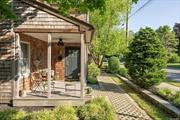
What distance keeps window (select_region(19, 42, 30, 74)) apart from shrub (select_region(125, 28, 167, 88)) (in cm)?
671

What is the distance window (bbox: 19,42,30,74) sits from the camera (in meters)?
14.3

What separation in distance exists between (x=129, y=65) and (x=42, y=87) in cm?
650

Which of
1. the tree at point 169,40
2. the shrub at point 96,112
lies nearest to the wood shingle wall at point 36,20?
the shrub at point 96,112

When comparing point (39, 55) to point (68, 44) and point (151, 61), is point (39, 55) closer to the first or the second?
point (68, 44)

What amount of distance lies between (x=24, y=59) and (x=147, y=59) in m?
7.32

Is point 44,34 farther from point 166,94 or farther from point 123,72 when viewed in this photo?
point 123,72

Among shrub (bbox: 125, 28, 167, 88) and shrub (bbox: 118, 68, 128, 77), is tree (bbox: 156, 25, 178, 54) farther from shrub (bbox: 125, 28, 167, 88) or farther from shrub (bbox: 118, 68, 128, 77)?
shrub (bbox: 125, 28, 167, 88)

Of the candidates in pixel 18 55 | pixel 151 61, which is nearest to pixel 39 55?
pixel 18 55

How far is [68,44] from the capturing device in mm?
A: 22500

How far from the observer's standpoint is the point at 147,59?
18906 mm

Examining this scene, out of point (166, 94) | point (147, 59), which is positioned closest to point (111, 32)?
point (147, 59)

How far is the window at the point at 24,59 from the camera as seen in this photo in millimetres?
14281

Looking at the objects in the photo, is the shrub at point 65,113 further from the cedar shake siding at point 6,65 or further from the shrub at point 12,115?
the cedar shake siding at point 6,65

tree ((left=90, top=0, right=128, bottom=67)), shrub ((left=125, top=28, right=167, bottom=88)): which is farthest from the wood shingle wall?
tree ((left=90, top=0, right=128, bottom=67))
